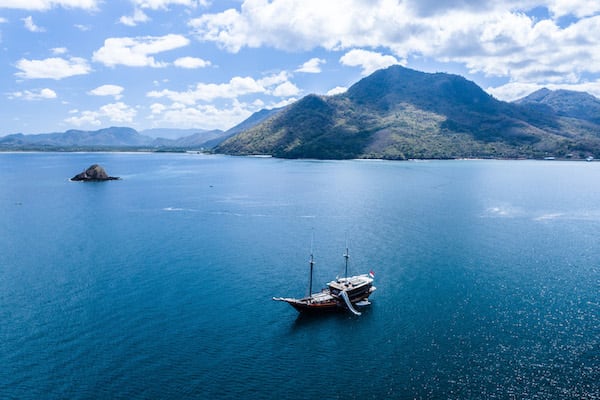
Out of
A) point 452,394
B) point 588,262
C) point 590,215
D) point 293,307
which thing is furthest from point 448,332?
point 590,215

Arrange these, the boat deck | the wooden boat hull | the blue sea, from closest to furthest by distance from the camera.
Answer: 1. the blue sea
2. the wooden boat hull
3. the boat deck

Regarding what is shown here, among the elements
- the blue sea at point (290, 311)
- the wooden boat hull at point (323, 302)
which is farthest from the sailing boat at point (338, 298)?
the blue sea at point (290, 311)

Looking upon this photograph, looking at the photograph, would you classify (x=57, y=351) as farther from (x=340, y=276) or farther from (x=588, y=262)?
(x=588, y=262)

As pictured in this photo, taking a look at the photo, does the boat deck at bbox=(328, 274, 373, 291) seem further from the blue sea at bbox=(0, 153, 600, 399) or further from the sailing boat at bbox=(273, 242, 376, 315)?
the blue sea at bbox=(0, 153, 600, 399)

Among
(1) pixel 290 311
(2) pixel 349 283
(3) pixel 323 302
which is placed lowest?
(1) pixel 290 311

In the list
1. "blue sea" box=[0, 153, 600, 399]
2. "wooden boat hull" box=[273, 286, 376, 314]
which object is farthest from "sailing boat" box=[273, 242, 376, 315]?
"blue sea" box=[0, 153, 600, 399]

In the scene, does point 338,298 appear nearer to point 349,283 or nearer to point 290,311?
point 349,283

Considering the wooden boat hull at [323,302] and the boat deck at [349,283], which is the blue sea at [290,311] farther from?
the boat deck at [349,283]

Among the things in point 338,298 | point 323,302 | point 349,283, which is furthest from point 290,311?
point 349,283
